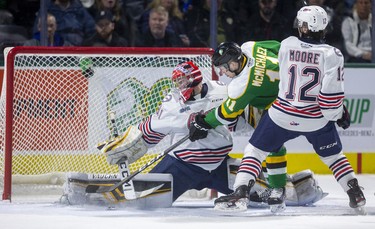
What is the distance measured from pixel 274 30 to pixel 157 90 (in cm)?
203

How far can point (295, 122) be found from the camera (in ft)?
20.0

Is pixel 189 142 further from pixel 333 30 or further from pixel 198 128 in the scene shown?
pixel 333 30

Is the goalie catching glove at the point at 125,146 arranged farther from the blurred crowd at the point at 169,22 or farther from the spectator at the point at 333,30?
the spectator at the point at 333,30

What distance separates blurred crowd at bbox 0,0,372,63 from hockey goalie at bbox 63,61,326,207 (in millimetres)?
2015

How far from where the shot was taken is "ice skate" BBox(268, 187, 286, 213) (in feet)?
20.6

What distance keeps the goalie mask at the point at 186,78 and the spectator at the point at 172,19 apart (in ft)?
7.40

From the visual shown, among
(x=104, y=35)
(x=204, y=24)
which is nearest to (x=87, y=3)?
(x=104, y=35)

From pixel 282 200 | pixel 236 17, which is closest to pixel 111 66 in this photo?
pixel 282 200

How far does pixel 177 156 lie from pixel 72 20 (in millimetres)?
2333

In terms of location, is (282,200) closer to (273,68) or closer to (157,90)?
(273,68)

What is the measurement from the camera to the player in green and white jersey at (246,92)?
6141 mm

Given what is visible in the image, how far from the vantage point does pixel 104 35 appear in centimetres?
862

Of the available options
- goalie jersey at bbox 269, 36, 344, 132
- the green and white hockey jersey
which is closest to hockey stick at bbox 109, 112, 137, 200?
the green and white hockey jersey

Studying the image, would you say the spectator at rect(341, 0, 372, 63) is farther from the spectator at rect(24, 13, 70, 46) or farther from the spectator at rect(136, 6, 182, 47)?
the spectator at rect(24, 13, 70, 46)
